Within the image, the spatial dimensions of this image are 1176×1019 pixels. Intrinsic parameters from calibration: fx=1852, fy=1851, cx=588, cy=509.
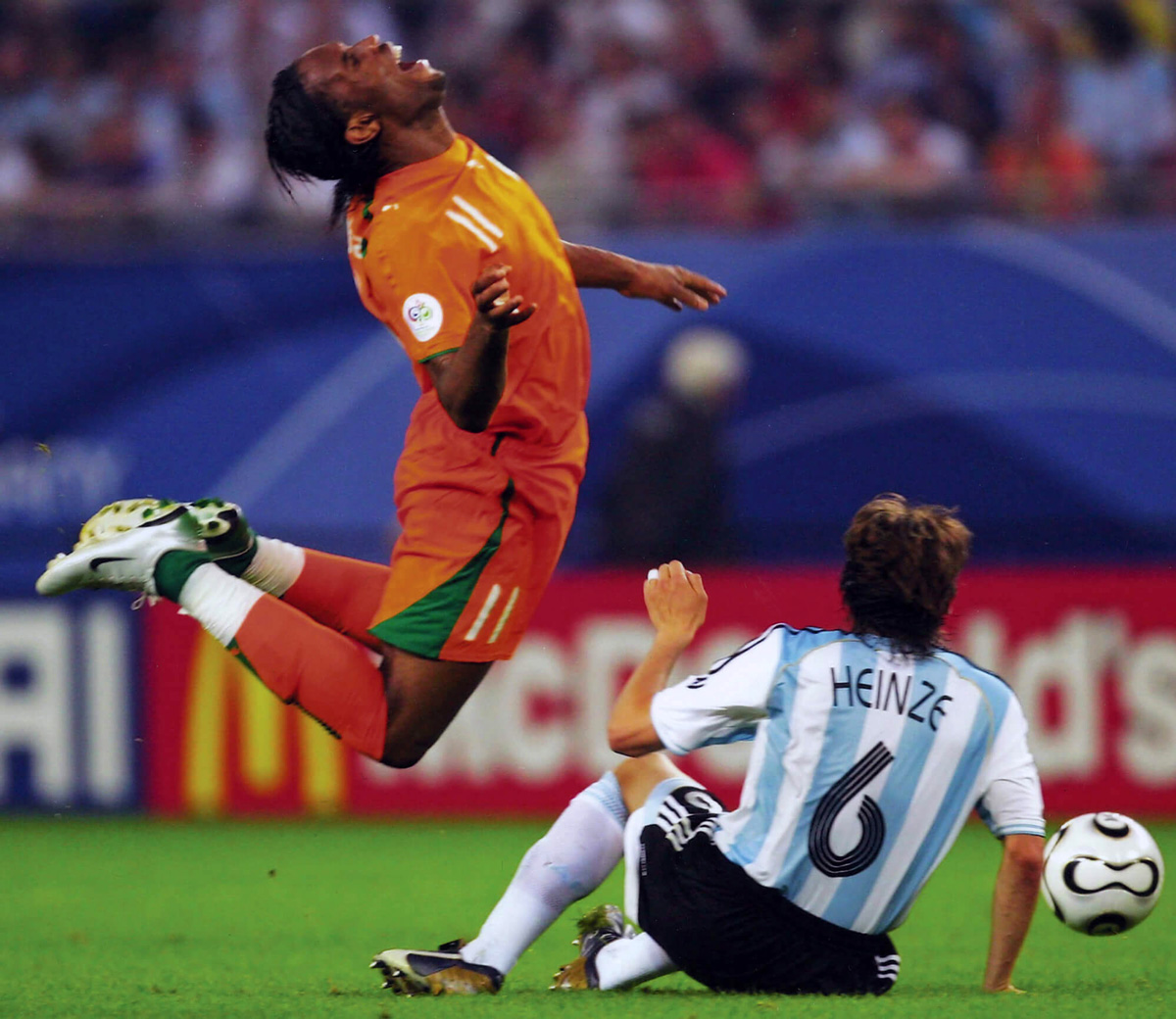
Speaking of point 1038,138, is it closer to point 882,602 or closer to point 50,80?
point 50,80

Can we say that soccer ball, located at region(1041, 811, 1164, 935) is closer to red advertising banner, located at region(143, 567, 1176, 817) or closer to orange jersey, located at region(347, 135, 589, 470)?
orange jersey, located at region(347, 135, 589, 470)

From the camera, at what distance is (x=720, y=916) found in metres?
4.03

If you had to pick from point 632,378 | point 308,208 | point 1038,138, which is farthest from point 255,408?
point 1038,138

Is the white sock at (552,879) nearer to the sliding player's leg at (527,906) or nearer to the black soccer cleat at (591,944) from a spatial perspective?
the sliding player's leg at (527,906)

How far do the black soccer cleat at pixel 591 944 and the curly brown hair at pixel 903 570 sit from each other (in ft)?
3.42

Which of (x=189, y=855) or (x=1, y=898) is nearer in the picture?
(x=1, y=898)

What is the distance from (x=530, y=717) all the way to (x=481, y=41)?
15.7 feet

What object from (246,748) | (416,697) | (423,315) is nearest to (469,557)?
(416,697)

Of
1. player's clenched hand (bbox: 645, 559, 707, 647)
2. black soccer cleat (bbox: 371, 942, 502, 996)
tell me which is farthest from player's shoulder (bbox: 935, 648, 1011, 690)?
black soccer cleat (bbox: 371, 942, 502, 996)

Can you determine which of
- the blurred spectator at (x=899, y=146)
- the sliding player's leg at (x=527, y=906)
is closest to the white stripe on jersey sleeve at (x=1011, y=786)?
the sliding player's leg at (x=527, y=906)

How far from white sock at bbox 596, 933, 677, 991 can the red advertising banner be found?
428 centimetres

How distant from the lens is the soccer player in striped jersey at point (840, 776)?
3.91m

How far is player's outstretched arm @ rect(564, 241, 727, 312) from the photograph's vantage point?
16.2 ft

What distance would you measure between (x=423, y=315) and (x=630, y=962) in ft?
5.12
